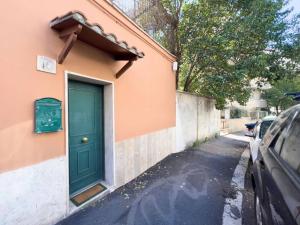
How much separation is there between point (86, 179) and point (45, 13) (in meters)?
2.93

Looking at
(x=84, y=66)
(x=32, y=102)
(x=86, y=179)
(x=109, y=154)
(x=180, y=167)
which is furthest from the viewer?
(x=180, y=167)

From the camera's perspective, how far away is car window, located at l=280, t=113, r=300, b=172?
1.65 metres

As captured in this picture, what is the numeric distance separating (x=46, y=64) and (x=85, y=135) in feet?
5.06

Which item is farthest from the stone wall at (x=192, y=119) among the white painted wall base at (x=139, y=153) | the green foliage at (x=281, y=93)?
the green foliage at (x=281, y=93)

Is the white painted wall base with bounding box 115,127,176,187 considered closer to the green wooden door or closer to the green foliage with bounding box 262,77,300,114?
the green wooden door

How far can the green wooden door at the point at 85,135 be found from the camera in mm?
3500

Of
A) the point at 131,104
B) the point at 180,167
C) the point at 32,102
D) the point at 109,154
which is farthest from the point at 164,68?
the point at 32,102

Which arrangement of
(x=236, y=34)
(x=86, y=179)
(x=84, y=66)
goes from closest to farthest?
(x=84, y=66) < (x=86, y=179) < (x=236, y=34)

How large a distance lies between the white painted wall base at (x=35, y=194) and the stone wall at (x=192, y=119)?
5.29 meters

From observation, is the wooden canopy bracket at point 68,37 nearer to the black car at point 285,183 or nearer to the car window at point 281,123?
the black car at point 285,183

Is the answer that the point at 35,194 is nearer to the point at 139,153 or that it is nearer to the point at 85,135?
the point at 85,135

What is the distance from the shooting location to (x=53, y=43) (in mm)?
2828

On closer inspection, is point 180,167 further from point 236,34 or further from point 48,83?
point 236,34

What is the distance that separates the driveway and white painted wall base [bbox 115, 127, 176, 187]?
0.20m
